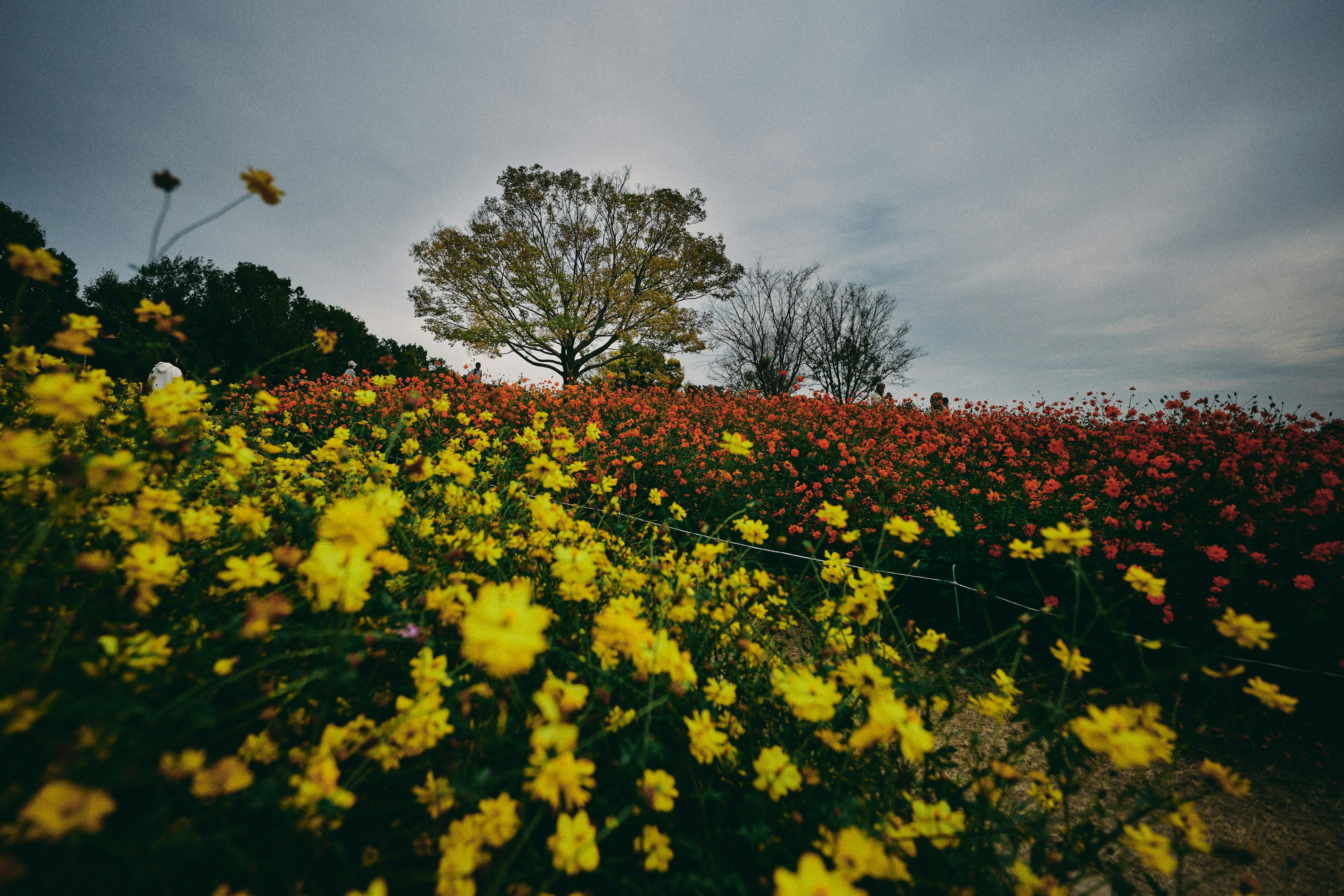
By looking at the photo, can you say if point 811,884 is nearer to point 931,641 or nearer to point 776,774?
point 776,774

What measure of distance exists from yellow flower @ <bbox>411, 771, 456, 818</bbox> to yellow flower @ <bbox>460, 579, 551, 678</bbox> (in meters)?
0.49

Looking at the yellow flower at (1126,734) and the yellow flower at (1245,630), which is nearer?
the yellow flower at (1126,734)

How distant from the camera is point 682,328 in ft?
68.4

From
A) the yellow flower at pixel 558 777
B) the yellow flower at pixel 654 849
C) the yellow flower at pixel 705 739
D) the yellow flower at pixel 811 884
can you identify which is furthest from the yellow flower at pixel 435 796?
the yellow flower at pixel 811 884

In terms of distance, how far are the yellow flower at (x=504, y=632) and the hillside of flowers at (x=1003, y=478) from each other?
120 cm

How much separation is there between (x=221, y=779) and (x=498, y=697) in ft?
1.80

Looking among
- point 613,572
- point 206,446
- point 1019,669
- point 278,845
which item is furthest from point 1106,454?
point 206,446

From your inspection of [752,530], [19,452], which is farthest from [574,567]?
[19,452]

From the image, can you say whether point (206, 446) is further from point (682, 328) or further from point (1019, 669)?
point (682, 328)

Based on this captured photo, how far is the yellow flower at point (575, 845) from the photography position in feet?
3.06

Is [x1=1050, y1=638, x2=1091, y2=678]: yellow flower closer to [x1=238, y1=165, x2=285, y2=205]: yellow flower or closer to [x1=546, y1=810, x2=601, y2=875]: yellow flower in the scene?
[x1=546, y1=810, x2=601, y2=875]: yellow flower

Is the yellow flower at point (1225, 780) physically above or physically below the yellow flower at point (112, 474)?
below

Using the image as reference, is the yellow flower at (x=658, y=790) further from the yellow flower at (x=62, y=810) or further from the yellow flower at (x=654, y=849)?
the yellow flower at (x=62, y=810)

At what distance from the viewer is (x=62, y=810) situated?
0.69 metres
